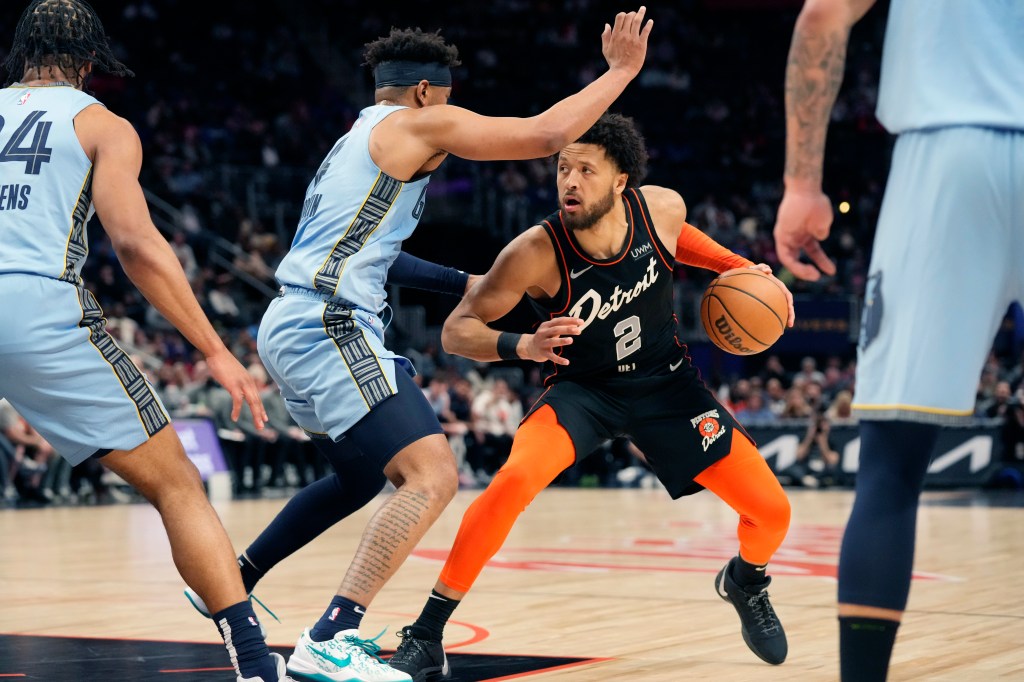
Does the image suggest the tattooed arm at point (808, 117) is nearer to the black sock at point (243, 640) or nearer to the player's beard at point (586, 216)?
the black sock at point (243, 640)

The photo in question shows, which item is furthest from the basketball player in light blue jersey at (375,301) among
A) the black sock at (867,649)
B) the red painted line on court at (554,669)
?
the black sock at (867,649)

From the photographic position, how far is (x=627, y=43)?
13.8 feet

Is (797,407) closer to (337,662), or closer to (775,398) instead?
(775,398)

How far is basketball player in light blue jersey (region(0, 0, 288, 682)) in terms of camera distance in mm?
3602

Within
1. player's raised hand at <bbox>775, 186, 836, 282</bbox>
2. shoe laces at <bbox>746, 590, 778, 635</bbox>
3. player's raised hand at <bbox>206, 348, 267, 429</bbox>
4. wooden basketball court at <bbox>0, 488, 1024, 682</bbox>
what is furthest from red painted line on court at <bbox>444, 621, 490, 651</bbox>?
player's raised hand at <bbox>775, 186, 836, 282</bbox>

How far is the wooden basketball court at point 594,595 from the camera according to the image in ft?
15.7

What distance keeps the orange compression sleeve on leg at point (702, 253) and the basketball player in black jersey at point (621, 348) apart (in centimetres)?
15

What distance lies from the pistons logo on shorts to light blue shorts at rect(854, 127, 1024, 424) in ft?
6.98

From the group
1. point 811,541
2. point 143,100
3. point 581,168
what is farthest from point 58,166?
point 143,100

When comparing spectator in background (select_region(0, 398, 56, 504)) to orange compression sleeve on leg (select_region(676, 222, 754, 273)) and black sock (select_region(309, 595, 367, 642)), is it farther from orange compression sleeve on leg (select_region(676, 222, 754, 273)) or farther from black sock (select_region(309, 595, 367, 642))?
black sock (select_region(309, 595, 367, 642))

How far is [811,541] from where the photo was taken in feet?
31.2

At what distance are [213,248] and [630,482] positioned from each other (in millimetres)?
6355

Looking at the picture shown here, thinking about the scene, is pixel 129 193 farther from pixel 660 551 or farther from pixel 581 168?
pixel 660 551

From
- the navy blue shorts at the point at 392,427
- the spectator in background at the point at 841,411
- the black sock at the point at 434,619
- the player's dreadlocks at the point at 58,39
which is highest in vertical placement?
the player's dreadlocks at the point at 58,39
